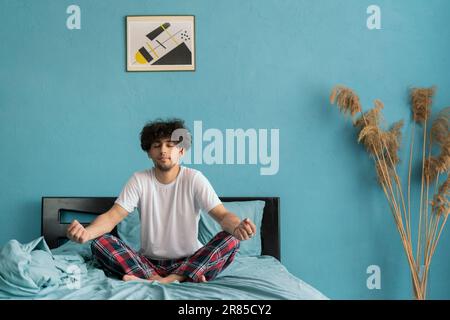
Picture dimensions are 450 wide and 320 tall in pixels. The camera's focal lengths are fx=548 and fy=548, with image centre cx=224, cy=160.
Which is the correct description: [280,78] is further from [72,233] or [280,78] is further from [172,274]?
[72,233]

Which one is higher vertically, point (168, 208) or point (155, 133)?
point (155, 133)

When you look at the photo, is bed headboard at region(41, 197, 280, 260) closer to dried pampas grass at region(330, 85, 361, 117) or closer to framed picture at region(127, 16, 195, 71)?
dried pampas grass at region(330, 85, 361, 117)

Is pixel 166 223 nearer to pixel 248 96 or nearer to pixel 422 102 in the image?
pixel 248 96

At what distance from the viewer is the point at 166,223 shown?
2389mm

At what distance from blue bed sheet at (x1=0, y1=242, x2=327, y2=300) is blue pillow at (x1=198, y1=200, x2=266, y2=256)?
16.7 inches

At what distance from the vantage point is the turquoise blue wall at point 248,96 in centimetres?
318

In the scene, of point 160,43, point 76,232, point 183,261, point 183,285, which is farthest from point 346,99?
point 76,232

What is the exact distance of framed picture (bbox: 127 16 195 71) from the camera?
318 centimetres

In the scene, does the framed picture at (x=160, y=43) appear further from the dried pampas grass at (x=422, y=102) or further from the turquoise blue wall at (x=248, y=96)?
the dried pampas grass at (x=422, y=102)

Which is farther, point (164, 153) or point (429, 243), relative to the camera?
point (429, 243)

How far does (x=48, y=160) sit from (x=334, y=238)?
1721mm

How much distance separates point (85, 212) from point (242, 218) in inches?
35.5

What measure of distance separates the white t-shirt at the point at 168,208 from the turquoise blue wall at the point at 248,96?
82 cm

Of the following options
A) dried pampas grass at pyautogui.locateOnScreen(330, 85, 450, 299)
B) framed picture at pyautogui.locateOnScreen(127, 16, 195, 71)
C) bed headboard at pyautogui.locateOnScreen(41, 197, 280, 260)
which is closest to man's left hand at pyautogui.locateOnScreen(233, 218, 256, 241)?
bed headboard at pyautogui.locateOnScreen(41, 197, 280, 260)
